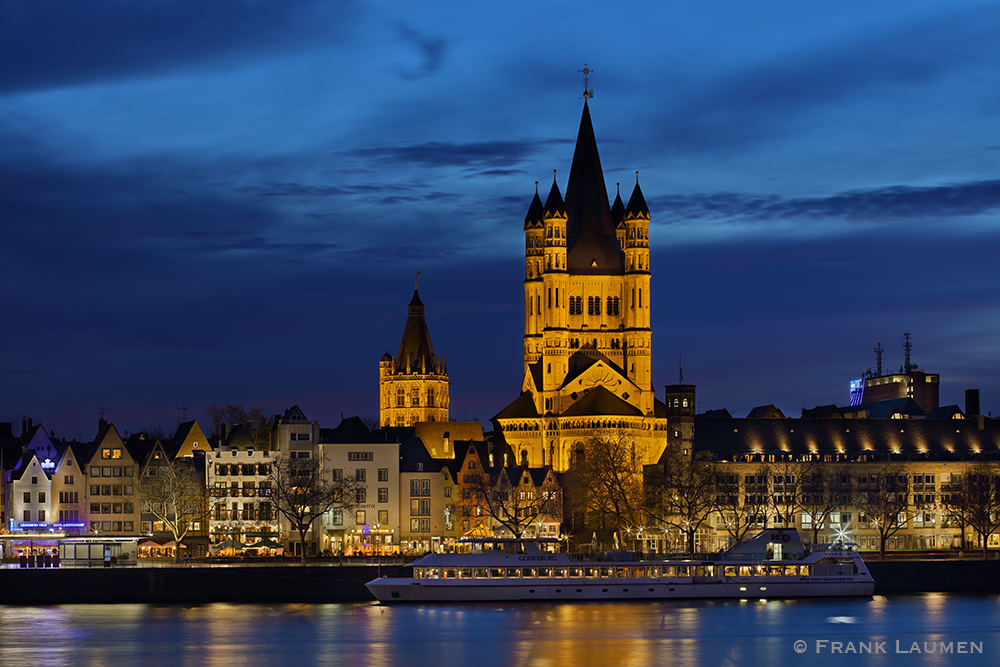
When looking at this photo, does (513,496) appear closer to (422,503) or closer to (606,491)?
(606,491)

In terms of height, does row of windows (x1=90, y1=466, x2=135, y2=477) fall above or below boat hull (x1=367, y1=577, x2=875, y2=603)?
above

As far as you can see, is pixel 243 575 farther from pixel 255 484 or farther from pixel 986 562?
pixel 986 562

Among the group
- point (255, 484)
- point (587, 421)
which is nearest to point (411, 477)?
point (255, 484)

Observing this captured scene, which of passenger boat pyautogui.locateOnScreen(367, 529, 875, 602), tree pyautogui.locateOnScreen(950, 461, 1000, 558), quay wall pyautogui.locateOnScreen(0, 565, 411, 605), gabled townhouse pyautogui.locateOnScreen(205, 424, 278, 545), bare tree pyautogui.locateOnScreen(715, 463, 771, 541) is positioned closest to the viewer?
passenger boat pyautogui.locateOnScreen(367, 529, 875, 602)

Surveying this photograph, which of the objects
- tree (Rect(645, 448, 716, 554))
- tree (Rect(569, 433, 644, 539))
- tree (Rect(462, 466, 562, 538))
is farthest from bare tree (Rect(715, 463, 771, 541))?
tree (Rect(462, 466, 562, 538))

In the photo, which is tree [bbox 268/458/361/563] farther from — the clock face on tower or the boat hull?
the clock face on tower

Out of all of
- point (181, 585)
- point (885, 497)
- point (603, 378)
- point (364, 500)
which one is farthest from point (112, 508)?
point (885, 497)

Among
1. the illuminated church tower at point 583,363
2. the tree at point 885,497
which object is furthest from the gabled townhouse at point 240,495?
the tree at point 885,497

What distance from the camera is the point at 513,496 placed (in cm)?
16200

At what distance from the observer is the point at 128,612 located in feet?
372

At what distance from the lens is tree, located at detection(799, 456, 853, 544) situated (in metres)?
166

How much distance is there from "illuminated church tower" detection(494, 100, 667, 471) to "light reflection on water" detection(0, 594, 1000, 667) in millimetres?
65119

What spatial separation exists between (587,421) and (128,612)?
78309mm

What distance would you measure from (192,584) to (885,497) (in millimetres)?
75766
